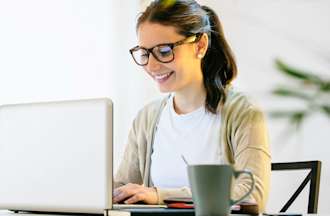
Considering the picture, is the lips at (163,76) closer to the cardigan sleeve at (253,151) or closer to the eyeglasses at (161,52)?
the eyeglasses at (161,52)

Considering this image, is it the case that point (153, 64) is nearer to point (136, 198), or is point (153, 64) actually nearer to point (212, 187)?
point (136, 198)

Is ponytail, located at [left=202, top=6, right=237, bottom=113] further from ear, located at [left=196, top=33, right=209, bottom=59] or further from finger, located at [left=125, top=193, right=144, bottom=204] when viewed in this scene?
finger, located at [left=125, top=193, right=144, bottom=204]

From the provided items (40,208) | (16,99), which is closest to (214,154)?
(40,208)

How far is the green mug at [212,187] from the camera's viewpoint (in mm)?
787

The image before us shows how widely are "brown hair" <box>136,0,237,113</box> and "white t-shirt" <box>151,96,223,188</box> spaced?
6 centimetres

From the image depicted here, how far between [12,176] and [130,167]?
0.76 m

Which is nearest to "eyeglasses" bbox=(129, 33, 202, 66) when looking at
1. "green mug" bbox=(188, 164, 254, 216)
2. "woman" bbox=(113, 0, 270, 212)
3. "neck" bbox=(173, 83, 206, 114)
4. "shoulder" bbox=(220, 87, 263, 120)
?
"woman" bbox=(113, 0, 270, 212)

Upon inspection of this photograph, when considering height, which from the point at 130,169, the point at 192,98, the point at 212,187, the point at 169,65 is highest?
the point at 169,65

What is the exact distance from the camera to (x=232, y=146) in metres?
1.77

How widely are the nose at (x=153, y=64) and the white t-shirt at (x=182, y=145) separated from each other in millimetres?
167

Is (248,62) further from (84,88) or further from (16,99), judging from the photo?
(16,99)

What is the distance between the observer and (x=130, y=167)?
1.88 metres

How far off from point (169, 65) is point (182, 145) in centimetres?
27

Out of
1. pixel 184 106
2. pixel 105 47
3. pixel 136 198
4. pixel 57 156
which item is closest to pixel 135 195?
pixel 136 198
